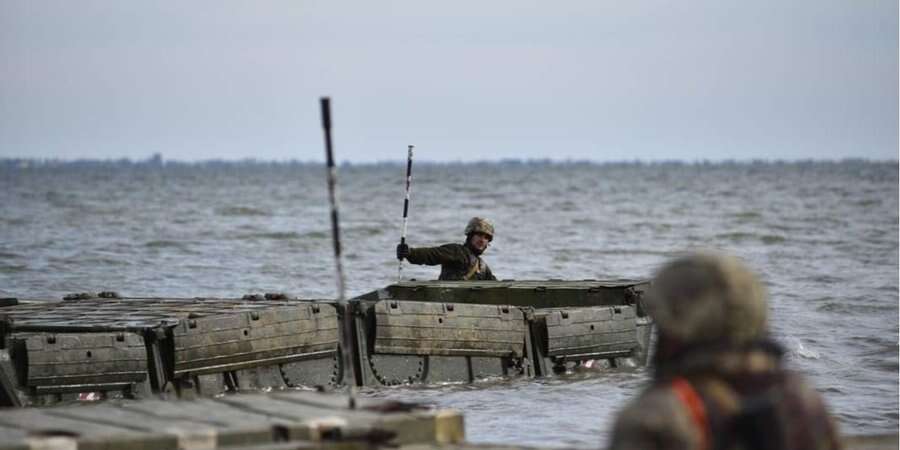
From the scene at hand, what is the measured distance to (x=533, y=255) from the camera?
137 feet

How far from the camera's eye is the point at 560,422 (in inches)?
528

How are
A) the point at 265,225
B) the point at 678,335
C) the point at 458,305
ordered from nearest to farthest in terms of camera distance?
the point at 678,335
the point at 458,305
the point at 265,225

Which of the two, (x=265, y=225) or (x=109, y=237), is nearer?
(x=109, y=237)

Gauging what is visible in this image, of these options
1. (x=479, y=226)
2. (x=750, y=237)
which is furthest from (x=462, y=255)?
(x=750, y=237)

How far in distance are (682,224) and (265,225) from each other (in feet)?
51.2

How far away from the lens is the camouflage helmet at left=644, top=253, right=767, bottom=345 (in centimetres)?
418

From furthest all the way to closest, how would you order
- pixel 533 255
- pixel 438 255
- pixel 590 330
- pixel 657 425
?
pixel 533 255
pixel 438 255
pixel 590 330
pixel 657 425

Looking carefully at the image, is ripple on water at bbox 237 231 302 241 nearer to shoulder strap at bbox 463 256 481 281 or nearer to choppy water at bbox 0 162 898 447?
choppy water at bbox 0 162 898 447

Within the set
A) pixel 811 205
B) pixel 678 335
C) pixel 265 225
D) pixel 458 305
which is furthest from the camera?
pixel 811 205

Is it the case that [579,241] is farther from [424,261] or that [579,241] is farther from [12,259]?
[424,261]

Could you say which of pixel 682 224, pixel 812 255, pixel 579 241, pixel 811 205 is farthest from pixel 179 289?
pixel 811 205

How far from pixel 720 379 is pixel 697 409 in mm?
112

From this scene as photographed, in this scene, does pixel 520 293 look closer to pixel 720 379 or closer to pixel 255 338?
pixel 255 338

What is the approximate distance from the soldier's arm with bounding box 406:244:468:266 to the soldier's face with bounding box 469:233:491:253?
14 centimetres
